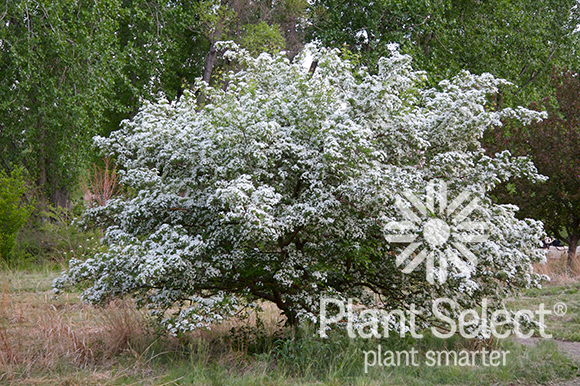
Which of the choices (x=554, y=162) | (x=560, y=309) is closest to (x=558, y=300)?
(x=560, y=309)

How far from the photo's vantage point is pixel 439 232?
5.38 metres

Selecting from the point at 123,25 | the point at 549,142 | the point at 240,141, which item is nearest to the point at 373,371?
the point at 240,141

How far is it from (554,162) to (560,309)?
393cm

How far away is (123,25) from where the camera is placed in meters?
16.2

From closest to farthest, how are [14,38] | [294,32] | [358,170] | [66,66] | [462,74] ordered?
[358,170]
[462,74]
[14,38]
[66,66]
[294,32]

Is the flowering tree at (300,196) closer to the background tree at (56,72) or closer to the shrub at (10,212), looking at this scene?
the background tree at (56,72)

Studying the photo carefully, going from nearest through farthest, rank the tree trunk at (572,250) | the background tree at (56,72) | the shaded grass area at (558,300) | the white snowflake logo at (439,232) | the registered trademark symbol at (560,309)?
the white snowflake logo at (439,232), the shaded grass area at (558,300), the registered trademark symbol at (560,309), the background tree at (56,72), the tree trunk at (572,250)

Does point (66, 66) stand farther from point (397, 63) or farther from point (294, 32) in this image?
point (294, 32)

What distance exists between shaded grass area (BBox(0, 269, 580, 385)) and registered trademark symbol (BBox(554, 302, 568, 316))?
2.36 metres

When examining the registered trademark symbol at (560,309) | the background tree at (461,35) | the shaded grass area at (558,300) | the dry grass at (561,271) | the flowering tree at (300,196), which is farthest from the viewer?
the background tree at (461,35)

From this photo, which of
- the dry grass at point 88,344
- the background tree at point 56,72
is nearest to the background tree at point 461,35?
the background tree at point 56,72

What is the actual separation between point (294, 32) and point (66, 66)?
9.00 meters

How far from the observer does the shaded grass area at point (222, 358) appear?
5.32 meters

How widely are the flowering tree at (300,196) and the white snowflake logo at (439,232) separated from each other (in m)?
0.07
